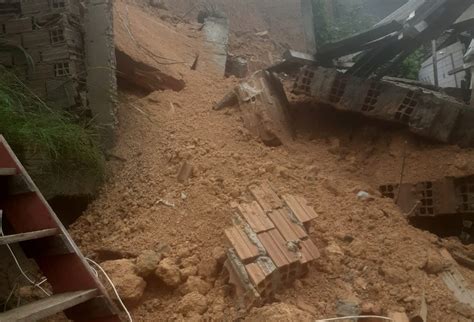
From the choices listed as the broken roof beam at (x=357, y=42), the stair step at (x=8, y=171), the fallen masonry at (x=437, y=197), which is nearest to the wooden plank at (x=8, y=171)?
the stair step at (x=8, y=171)

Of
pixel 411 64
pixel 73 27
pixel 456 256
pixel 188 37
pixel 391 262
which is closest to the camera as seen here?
pixel 391 262

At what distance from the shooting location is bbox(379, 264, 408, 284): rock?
2.75 meters

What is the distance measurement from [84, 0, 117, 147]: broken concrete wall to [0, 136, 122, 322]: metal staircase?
164cm

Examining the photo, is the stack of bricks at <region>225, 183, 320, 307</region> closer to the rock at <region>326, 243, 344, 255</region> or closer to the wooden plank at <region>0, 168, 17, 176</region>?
the rock at <region>326, 243, 344, 255</region>

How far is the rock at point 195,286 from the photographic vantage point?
2.48 m

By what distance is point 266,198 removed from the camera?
3.00 m

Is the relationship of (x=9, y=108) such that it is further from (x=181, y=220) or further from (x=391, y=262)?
(x=391, y=262)

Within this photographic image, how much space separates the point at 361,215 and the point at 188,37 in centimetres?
422

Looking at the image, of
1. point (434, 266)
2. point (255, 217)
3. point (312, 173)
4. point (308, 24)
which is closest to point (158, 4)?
point (308, 24)

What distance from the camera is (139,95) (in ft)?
15.1

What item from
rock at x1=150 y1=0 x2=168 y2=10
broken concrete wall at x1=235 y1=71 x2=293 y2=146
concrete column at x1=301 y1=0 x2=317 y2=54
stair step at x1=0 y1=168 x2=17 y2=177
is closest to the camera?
stair step at x1=0 y1=168 x2=17 y2=177

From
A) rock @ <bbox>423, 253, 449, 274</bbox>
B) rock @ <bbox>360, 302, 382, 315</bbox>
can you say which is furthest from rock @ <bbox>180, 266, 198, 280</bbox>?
rock @ <bbox>423, 253, 449, 274</bbox>

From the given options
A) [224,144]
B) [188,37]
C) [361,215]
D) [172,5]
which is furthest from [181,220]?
[172,5]

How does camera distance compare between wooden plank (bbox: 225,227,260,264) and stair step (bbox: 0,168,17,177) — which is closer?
stair step (bbox: 0,168,17,177)
